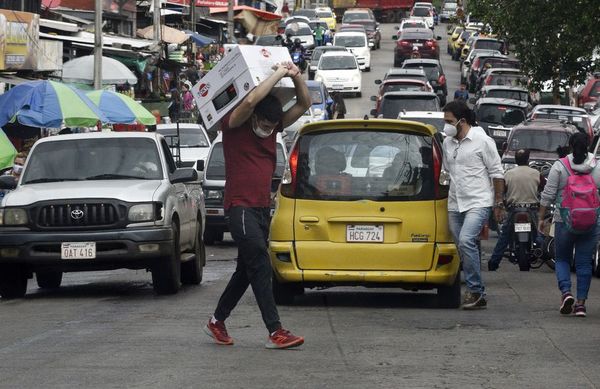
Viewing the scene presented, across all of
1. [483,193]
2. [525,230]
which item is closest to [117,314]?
[483,193]

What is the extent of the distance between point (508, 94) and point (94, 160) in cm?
2969

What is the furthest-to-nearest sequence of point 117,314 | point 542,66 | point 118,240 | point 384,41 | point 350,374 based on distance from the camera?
point 384,41 → point 542,66 → point 118,240 → point 117,314 → point 350,374

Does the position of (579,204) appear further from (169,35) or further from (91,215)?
(169,35)

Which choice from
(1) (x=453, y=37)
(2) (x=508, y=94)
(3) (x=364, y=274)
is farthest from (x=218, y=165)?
(1) (x=453, y=37)

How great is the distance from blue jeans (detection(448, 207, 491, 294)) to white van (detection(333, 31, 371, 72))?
172 feet

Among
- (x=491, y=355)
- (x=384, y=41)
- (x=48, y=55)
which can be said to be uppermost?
(x=491, y=355)

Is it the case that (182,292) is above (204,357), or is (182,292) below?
below

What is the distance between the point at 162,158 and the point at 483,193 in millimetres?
4220

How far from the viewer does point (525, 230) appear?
19594 millimetres

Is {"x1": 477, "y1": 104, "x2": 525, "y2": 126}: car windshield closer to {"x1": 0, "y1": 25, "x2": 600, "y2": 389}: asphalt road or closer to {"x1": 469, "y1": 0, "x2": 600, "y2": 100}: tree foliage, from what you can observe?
{"x1": 469, "y1": 0, "x2": 600, "y2": 100}: tree foliage

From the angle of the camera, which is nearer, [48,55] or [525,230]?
[525,230]

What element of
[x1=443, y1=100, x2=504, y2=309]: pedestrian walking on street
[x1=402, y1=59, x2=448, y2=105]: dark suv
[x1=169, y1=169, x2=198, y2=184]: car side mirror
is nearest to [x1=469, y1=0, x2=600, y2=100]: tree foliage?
[x1=402, y1=59, x2=448, y2=105]: dark suv

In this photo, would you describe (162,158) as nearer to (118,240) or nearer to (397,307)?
(118,240)

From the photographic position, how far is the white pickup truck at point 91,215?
14.6m
